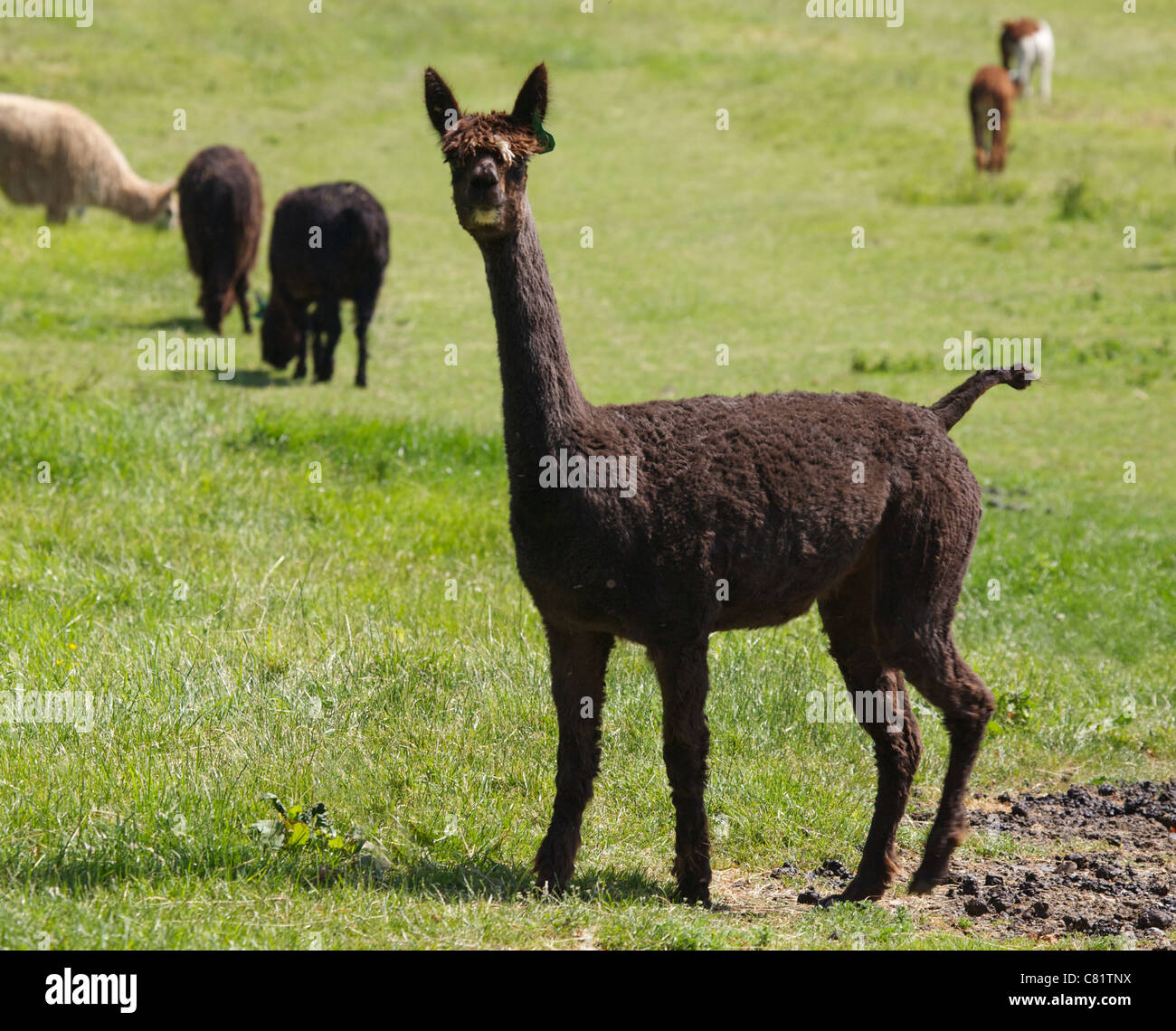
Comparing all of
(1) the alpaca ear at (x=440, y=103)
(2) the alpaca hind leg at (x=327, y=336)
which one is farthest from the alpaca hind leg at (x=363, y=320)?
(1) the alpaca ear at (x=440, y=103)

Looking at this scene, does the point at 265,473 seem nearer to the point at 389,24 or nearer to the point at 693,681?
the point at 693,681

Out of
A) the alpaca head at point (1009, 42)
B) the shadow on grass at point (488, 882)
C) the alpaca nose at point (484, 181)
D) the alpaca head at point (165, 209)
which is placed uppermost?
the alpaca head at point (1009, 42)

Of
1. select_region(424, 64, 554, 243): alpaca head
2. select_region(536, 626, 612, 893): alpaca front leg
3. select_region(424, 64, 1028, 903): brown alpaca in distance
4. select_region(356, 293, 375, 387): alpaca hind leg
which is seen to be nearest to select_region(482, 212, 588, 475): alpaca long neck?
select_region(424, 64, 1028, 903): brown alpaca in distance

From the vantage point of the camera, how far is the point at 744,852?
562cm

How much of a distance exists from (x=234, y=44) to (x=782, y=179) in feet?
46.1

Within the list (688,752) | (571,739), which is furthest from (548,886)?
(688,752)

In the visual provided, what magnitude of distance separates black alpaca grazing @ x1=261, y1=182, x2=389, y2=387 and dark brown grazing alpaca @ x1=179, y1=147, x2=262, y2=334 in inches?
51.9

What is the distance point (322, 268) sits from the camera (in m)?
12.8

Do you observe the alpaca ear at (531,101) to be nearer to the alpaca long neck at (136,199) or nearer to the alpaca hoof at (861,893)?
the alpaca hoof at (861,893)

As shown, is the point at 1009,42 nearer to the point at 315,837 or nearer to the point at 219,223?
the point at 219,223

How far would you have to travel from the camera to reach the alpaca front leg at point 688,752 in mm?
4715

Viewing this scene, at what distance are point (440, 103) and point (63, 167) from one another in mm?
15981

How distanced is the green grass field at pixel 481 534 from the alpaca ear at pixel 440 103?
239 cm
